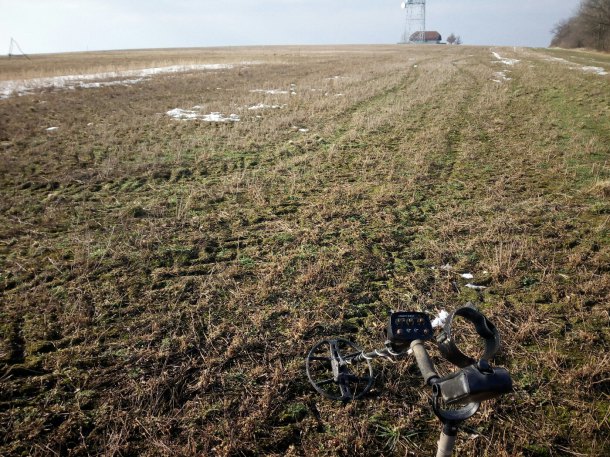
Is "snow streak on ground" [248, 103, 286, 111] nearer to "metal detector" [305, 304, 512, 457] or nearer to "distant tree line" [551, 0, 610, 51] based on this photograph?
"metal detector" [305, 304, 512, 457]

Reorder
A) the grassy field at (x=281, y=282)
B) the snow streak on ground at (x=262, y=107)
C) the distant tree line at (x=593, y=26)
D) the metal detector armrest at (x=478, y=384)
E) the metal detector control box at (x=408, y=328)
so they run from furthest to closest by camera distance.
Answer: the distant tree line at (x=593, y=26) < the snow streak on ground at (x=262, y=107) < the grassy field at (x=281, y=282) < the metal detector control box at (x=408, y=328) < the metal detector armrest at (x=478, y=384)

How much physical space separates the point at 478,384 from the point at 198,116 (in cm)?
1530

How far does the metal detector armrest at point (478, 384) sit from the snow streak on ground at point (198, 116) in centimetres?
1412

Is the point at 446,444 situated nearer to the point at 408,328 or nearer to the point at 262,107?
the point at 408,328

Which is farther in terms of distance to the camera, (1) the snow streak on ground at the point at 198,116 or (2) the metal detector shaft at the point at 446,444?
(1) the snow streak on ground at the point at 198,116

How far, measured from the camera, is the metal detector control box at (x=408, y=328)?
1766 millimetres

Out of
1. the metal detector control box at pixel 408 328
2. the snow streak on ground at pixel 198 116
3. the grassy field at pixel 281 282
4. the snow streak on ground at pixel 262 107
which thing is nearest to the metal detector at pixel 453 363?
the metal detector control box at pixel 408 328

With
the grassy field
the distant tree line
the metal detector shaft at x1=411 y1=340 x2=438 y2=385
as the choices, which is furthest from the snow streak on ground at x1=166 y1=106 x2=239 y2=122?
the distant tree line

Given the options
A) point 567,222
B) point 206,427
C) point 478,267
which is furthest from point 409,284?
point 567,222

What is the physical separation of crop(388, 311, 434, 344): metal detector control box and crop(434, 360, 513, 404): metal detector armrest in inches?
14.6

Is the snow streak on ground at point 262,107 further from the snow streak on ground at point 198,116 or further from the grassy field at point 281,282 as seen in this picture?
the grassy field at point 281,282

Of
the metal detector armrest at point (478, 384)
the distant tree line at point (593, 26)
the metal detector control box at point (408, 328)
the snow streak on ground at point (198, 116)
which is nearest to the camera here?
the metal detector armrest at point (478, 384)

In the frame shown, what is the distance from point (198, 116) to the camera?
14758 mm

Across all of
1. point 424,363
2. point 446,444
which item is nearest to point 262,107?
point 424,363
